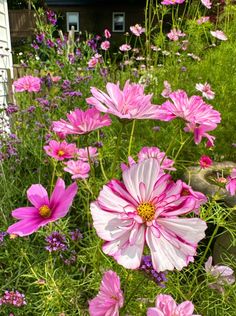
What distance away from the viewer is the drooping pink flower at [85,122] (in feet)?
3.11

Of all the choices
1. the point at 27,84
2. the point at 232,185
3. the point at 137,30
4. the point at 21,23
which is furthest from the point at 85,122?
the point at 21,23

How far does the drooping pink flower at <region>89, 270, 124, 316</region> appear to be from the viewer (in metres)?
0.81

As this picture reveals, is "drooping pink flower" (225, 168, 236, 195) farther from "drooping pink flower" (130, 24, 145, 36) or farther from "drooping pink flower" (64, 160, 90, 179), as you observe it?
"drooping pink flower" (130, 24, 145, 36)

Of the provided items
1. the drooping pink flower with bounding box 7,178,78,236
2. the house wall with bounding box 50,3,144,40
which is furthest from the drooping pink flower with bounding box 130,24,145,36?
the house wall with bounding box 50,3,144,40

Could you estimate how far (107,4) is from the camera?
790 inches

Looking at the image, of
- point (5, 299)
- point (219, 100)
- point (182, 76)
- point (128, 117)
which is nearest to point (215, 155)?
point (219, 100)

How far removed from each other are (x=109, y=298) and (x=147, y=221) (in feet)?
0.65

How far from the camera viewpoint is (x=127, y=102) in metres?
0.91

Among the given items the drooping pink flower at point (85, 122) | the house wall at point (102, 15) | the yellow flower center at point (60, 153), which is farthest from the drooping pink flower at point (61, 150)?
the house wall at point (102, 15)

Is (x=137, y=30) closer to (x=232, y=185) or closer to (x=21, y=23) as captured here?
(x=232, y=185)

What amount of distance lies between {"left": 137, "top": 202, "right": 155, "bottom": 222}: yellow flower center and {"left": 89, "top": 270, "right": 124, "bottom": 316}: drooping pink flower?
0.15 m

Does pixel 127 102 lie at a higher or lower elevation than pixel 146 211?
higher

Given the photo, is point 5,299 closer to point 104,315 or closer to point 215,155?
point 104,315

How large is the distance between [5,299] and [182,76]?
2.73 meters
